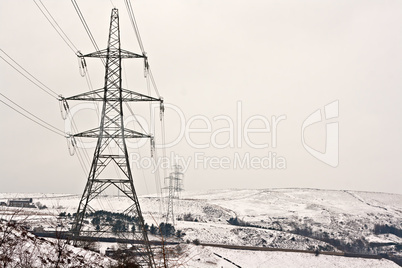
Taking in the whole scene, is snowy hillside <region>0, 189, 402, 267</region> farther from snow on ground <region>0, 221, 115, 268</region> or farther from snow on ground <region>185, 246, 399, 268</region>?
snow on ground <region>0, 221, 115, 268</region>

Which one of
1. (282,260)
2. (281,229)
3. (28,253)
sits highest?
(28,253)

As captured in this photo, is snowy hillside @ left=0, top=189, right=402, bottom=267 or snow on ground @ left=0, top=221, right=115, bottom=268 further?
snowy hillside @ left=0, top=189, right=402, bottom=267

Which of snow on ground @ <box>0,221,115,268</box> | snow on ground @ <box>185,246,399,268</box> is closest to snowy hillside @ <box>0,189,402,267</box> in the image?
snow on ground @ <box>185,246,399,268</box>

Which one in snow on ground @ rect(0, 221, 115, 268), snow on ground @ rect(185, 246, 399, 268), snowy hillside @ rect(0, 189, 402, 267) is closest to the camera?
snow on ground @ rect(0, 221, 115, 268)

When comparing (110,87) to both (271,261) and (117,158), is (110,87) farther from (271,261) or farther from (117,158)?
(271,261)

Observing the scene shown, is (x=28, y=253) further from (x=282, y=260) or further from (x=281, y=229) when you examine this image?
(x=281, y=229)

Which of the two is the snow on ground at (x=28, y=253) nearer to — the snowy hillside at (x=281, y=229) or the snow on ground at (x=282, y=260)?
the snowy hillside at (x=281, y=229)

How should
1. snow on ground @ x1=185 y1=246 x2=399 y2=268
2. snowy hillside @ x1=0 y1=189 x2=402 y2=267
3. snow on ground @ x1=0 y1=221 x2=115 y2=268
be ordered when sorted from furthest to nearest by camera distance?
snowy hillside @ x1=0 y1=189 x2=402 y2=267 < snow on ground @ x1=185 y1=246 x2=399 y2=268 < snow on ground @ x1=0 y1=221 x2=115 y2=268

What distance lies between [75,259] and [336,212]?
17171 cm

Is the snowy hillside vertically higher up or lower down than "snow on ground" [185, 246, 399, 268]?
lower down

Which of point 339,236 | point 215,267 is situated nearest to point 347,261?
point 215,267

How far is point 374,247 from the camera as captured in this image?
114 metres

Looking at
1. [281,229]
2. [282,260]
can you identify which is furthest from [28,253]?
[281,229]

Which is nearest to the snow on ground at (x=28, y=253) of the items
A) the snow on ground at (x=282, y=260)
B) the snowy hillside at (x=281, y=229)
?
the snowy hillside at (x=281, y=229)
